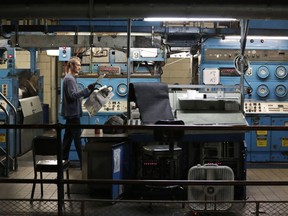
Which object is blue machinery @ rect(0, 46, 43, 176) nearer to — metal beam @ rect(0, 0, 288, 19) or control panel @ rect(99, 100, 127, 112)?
control panel @ rect(99, 100, 127, 112)

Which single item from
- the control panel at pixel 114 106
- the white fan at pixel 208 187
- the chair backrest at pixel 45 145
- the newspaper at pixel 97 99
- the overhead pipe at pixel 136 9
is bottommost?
the white fan at pixel 208 187

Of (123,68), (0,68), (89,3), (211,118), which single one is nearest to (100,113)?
(123,68)

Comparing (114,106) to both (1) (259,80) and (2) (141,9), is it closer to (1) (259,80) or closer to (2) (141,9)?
(1) (259,80)

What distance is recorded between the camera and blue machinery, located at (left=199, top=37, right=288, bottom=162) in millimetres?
7891

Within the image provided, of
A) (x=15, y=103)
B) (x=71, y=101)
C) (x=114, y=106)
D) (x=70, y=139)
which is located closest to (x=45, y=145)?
(x=70, y=139)

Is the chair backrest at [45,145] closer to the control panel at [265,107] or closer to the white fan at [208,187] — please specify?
the white fan at [208,187]

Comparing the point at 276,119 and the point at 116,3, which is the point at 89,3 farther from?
the point at 276,119

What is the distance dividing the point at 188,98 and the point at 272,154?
118 inches

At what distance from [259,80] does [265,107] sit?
53 cm

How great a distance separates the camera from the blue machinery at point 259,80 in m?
7.89

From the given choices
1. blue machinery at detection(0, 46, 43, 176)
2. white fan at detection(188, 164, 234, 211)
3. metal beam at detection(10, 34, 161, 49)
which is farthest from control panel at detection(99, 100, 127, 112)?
white fan at detection(188, 164, 234, 211)

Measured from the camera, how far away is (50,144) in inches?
210

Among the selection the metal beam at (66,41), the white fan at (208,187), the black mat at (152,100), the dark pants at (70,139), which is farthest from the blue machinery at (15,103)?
the white fan at (208,187)

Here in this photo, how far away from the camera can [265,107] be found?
26.1 ft
